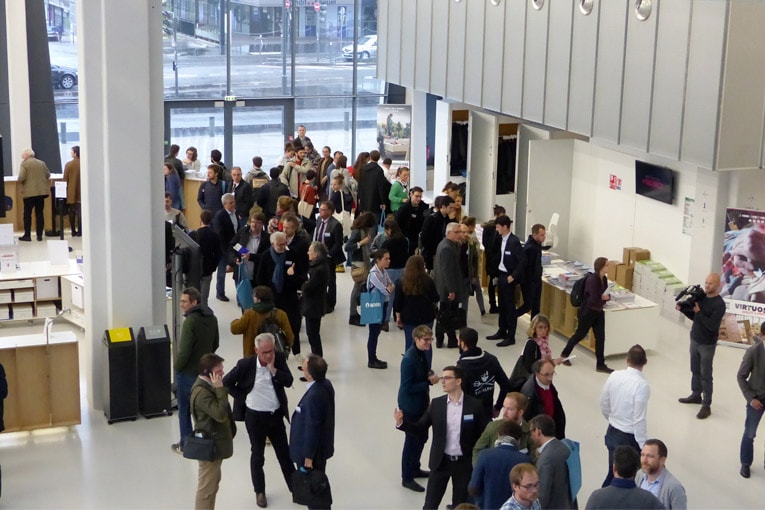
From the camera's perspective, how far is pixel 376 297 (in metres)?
10.9

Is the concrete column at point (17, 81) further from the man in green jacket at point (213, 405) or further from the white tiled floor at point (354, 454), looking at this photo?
the man in green jacket at point (213, 405)

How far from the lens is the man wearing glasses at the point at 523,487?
18.4 ft

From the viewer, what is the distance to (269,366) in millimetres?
7617

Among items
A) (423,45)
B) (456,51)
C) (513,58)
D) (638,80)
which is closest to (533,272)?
(638,80)

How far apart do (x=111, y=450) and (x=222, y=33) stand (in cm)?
1350

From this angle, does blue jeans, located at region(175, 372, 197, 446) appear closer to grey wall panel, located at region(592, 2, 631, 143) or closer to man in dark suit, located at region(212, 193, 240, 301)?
man in dark suit, located at region(212, 193, 240, 301)

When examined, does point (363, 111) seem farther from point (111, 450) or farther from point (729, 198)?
point (111, 450)

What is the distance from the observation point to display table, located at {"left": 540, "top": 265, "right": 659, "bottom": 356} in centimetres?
1156

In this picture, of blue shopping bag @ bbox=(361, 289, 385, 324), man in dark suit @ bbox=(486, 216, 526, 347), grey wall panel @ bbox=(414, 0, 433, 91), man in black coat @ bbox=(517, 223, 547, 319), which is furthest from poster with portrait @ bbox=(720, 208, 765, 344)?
grey wall panel @ bbox=(414, 0, 433, 91)

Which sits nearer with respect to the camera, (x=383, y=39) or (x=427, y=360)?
(x=427, y=360)

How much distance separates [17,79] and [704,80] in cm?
1208

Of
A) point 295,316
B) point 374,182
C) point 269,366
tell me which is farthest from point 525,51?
point 269,366

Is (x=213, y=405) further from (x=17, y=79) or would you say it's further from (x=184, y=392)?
(x=17, y=79)

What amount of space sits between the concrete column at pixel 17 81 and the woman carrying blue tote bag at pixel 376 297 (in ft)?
30.8
